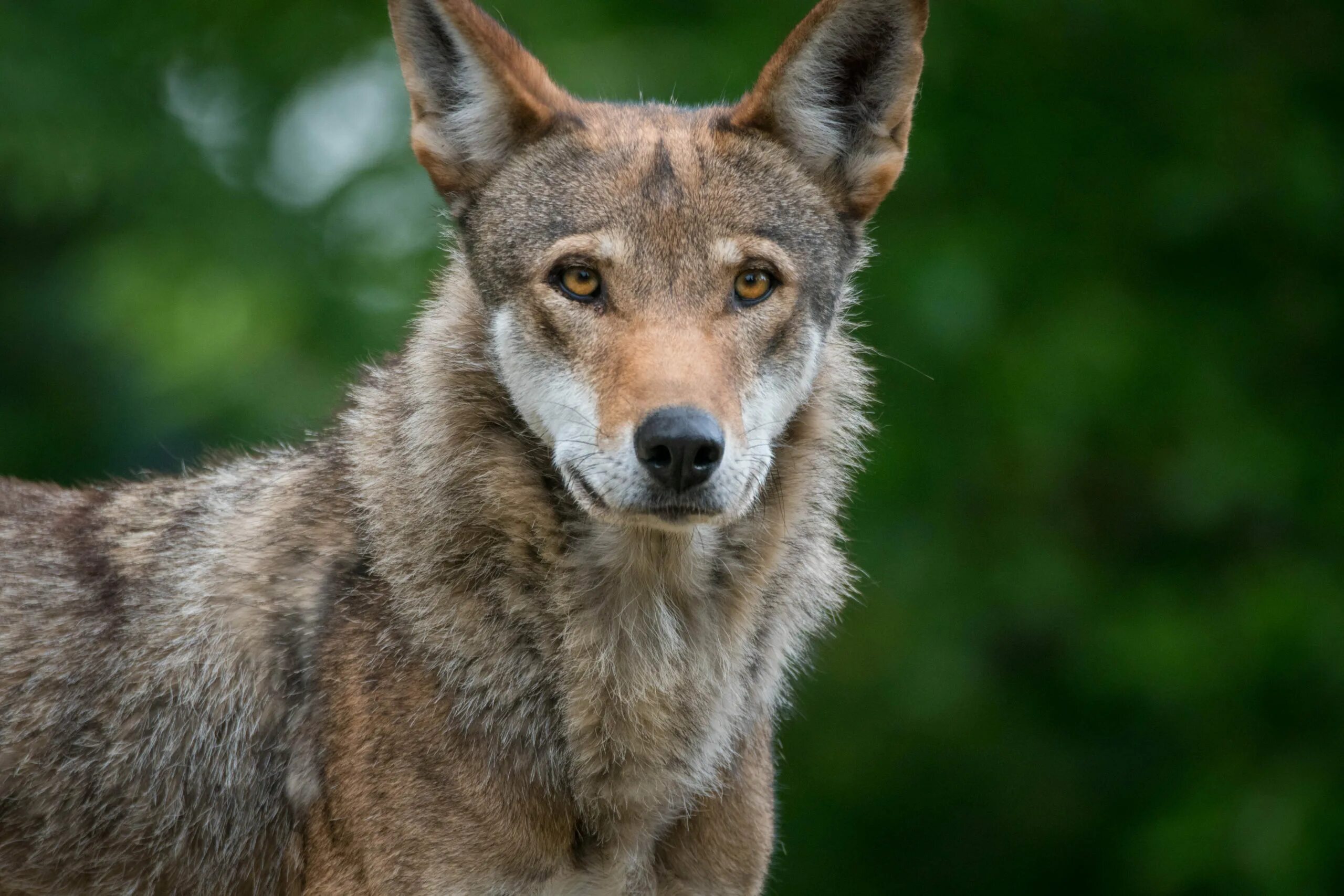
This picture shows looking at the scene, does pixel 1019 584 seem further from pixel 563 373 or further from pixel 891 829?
pixel 563 373

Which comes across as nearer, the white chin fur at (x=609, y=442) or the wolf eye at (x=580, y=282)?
the white chin fur at (x=609, y=442)

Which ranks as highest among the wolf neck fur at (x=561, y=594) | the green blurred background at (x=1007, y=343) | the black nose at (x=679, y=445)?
the black nose at (x=679, y=445)

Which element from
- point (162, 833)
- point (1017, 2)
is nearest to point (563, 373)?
point (162, 833)

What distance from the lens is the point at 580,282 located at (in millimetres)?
4480

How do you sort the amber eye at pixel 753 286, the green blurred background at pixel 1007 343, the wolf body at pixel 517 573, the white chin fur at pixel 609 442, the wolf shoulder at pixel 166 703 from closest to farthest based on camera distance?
the white chin fur at pixel 609 442 < the wolf body at pixel 517 573 < the amber eye at pixel 753 286 < the wolf shoulder at pixel 166 703 < the green blurred background at pixel 1007 343

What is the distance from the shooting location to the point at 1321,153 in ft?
29.8

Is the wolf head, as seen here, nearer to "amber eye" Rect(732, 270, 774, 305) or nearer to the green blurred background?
"amber eye" Rect(732, 270, 774, 305)

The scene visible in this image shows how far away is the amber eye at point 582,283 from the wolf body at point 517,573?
12 mm

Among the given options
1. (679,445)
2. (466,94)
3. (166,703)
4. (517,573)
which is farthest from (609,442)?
(166,703)

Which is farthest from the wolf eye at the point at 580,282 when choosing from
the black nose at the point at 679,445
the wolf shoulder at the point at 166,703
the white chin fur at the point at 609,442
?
the wolf shoulder at the point at 166,703

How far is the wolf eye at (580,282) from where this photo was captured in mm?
4457

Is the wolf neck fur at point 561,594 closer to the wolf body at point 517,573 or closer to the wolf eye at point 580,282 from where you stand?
the wolf body at point 517,573

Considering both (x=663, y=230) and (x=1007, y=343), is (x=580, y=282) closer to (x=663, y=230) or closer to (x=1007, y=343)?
(x=663, y=230)

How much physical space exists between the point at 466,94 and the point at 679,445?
4.64 feet
